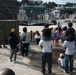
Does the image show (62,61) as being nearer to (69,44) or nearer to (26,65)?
(69,44)

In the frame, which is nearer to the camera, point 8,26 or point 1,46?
point 1,46

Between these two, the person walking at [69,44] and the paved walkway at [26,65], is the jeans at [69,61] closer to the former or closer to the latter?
the person walking at [69,44]

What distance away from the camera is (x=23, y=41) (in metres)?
11.4

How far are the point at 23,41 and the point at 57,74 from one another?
3.34 m

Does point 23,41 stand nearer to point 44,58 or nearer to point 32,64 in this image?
point 32,64

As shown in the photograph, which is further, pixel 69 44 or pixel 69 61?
pixel 69 61

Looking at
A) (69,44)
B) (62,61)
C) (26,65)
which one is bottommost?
(26,65)

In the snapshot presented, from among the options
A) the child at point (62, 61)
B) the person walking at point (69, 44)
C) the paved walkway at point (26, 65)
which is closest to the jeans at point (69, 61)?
the person walking at point (69, 44)

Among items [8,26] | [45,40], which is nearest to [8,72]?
[45,40]

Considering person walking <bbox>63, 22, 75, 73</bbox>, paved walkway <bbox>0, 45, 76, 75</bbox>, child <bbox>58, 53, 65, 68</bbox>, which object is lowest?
paved walkway <bbox>0, 45, 76, 75</bbox>

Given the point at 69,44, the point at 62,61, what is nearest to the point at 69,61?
the point at 62,61

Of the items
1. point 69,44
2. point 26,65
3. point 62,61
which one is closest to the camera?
point 69,44

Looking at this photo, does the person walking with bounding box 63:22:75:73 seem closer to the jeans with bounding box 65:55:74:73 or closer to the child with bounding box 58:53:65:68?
the jeans with bounding box 65:55:74:73

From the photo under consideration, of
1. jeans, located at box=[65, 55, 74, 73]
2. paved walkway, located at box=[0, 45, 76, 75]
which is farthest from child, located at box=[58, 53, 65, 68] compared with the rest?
jeans, located at box=[65, 55, 74, 73]
